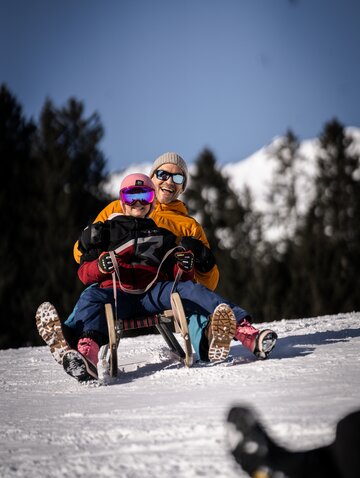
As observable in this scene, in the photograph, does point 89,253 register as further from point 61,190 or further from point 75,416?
point 61,190

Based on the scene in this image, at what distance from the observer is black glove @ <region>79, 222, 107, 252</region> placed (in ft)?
11.1

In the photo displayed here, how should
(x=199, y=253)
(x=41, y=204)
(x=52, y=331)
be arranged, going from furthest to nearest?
(x=41, y=204) → (x=199, y=253) → (x=52, y=331)

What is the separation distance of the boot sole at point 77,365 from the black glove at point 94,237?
70cm

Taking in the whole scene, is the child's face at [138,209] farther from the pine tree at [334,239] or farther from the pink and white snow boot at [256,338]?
the pine tree at [334,239]

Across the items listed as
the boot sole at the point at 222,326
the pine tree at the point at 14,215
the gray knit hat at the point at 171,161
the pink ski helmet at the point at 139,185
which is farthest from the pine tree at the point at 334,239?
the boot sole at the point at 222,326

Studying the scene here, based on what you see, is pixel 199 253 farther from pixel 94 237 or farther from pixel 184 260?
pixel 94 237

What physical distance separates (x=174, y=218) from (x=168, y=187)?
322 millimetres

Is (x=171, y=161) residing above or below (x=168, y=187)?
above

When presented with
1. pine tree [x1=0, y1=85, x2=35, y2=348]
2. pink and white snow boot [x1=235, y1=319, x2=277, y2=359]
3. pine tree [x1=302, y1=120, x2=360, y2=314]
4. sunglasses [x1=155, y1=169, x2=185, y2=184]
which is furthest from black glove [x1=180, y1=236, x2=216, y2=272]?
pine tree [x1=302, y1=120, x2=360, y2=314]

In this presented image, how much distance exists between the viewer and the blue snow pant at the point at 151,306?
10.6ft

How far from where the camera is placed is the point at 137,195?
141 inches

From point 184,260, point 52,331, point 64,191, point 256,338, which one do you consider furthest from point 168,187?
point 64,191

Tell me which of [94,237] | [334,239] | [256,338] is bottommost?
[256,338]

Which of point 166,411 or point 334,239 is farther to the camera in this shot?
point 334,239
